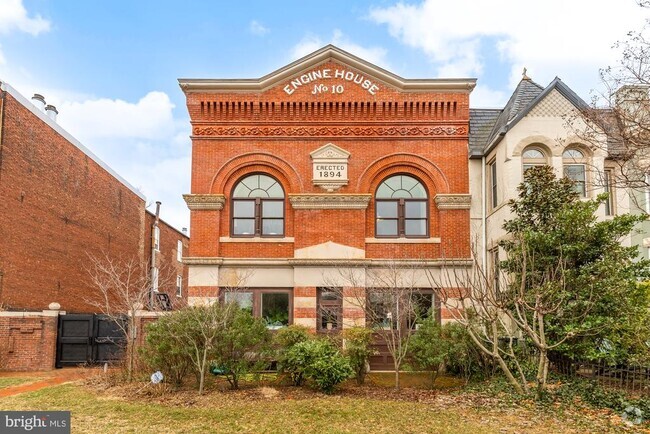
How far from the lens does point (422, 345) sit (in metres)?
12.6

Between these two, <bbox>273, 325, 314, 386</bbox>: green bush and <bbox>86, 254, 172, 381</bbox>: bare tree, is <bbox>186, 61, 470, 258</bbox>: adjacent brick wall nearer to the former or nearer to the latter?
<bbox>86, 254, 172, 381</bbox>: bare tree

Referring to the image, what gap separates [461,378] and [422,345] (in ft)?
6.94

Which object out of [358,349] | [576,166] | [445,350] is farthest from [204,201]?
[576,166]

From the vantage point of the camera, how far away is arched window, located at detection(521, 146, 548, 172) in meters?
15.7

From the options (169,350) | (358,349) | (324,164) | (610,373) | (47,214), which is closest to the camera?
(610,373)

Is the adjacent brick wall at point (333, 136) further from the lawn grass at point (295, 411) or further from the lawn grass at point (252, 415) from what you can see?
the lawn grass at point (252, 415)

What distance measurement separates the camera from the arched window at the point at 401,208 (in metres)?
17.0

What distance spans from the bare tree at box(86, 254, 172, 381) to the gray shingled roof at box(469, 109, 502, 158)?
11.8 metres

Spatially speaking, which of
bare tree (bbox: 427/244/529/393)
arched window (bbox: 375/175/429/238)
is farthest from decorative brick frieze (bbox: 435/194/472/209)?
bare tree (bbox: 427/244/529/393)

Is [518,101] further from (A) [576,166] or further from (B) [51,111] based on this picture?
(B) [51,111]

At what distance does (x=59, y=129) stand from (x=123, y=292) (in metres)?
11.9

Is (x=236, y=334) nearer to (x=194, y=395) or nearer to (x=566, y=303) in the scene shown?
(x=194, y=395)

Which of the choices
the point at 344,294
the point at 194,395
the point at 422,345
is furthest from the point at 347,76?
the point at 194,395

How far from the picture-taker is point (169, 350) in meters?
11.7
